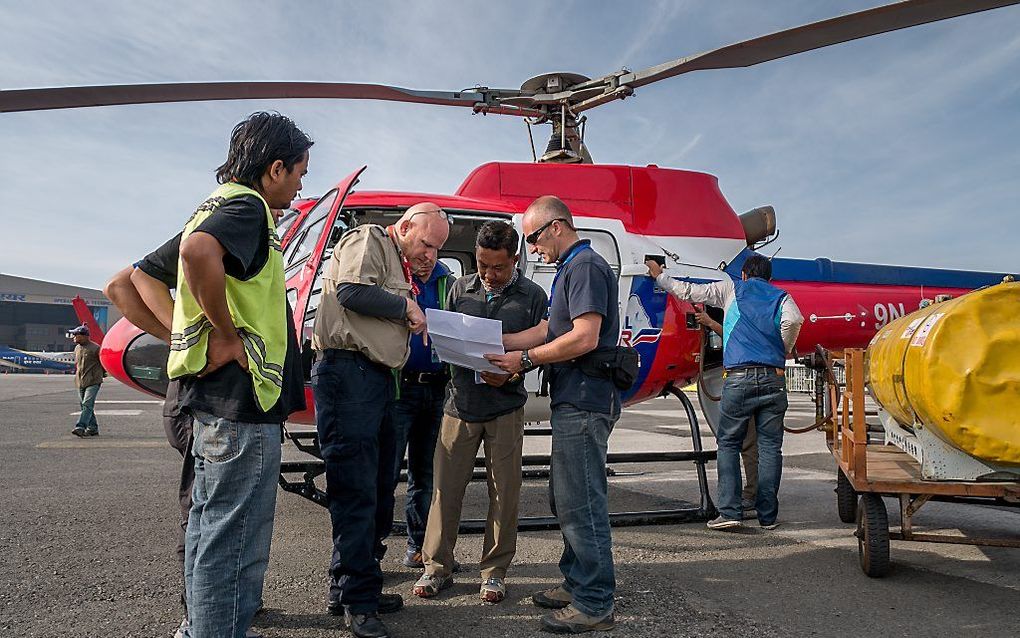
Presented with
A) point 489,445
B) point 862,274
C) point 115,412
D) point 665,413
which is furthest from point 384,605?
point 665,413

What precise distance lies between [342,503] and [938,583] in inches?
127

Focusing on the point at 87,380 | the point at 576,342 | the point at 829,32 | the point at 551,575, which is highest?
the point at 829,32

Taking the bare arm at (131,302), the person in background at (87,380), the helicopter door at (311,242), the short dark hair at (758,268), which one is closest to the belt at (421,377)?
the helicopter door at (311,242)

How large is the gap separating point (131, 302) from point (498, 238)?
66.2 inches

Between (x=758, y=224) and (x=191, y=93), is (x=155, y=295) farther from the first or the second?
(x=758, y=224)

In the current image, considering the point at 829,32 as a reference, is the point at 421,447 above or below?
below

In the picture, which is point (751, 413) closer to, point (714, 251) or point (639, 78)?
point (714, 251)

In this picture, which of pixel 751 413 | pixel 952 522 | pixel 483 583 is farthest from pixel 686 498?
pixel 483 583

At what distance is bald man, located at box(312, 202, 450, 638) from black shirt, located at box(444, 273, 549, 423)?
1.51 feet

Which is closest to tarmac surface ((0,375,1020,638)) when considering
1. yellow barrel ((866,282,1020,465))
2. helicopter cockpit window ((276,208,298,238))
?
yellow barrel ((866,282,1020,465))

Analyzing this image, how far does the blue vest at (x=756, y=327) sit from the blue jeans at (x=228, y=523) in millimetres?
3836

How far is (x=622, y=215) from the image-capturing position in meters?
5.54

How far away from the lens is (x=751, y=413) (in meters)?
5.10

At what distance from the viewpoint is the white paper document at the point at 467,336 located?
3326 millimetres
